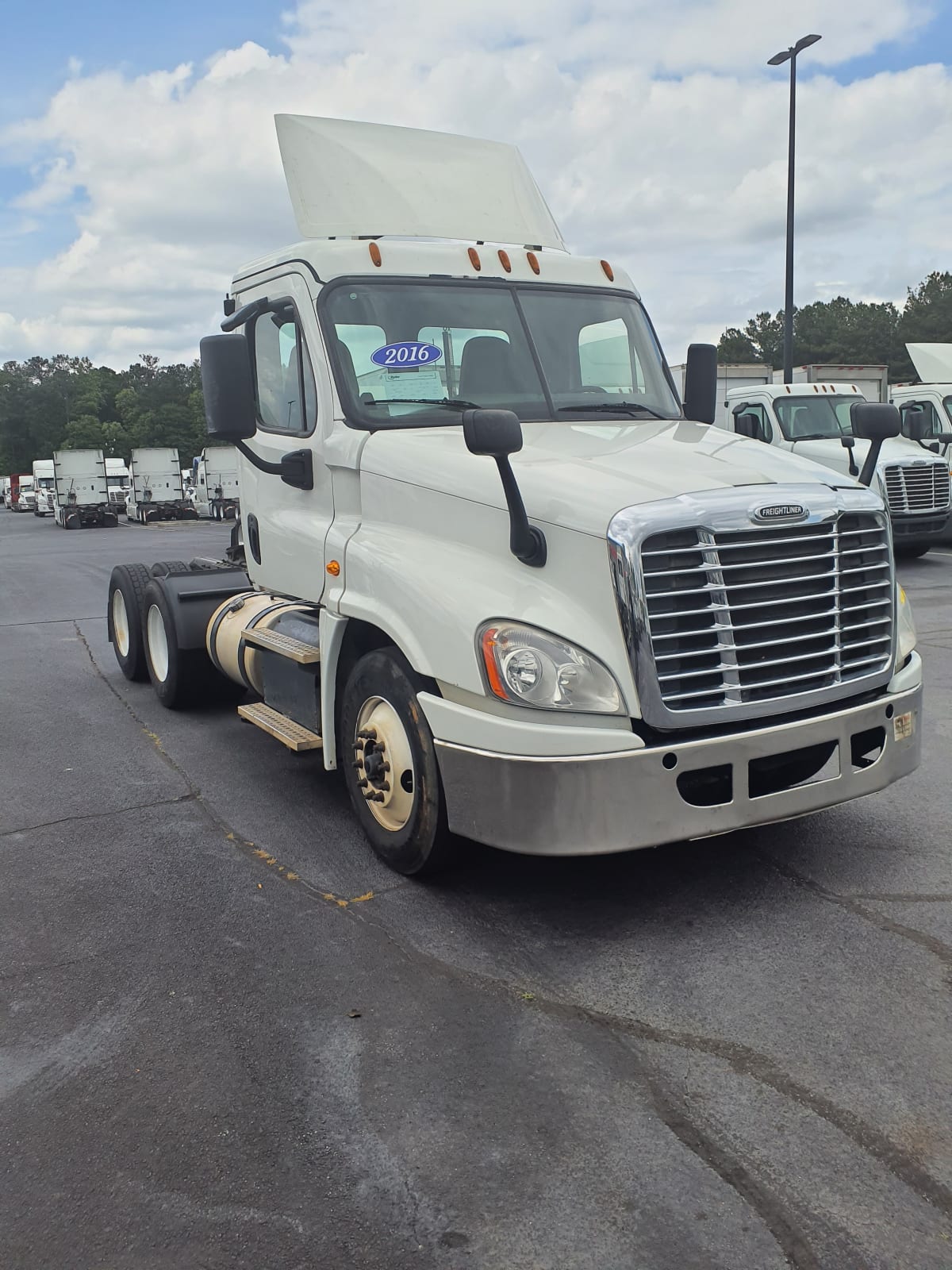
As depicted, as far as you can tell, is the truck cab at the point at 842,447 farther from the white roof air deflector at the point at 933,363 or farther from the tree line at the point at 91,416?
the tree line at the point at 91,416

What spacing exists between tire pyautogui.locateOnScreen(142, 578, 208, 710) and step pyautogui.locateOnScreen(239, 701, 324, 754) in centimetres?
166

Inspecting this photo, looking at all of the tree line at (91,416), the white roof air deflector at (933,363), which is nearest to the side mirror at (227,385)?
the white roof air deflector at (933,363)

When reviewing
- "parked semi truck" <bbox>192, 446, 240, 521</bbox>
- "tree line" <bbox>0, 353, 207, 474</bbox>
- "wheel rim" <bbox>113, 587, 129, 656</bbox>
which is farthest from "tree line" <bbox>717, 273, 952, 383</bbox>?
"wheel rim" <bbox>113, 587, 129, 656</bbox>

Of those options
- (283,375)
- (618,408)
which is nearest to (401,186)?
(283,375)

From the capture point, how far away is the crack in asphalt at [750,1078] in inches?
102

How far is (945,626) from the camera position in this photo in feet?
34.6

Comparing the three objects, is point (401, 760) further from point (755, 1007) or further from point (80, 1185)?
point (80, 1185)

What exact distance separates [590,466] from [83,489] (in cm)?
4349

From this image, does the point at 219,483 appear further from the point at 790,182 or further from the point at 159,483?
the point at 790,182

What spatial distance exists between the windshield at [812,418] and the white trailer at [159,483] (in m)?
33.3

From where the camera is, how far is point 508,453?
398 cm

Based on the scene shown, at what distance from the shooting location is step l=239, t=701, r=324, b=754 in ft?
17.3

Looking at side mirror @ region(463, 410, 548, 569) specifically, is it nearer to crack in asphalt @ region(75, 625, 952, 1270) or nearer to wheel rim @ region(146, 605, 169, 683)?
crack in asphalt @ region(75, 625, 952, 1270)

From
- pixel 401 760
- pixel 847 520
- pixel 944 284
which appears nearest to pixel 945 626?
pixel 847 520
